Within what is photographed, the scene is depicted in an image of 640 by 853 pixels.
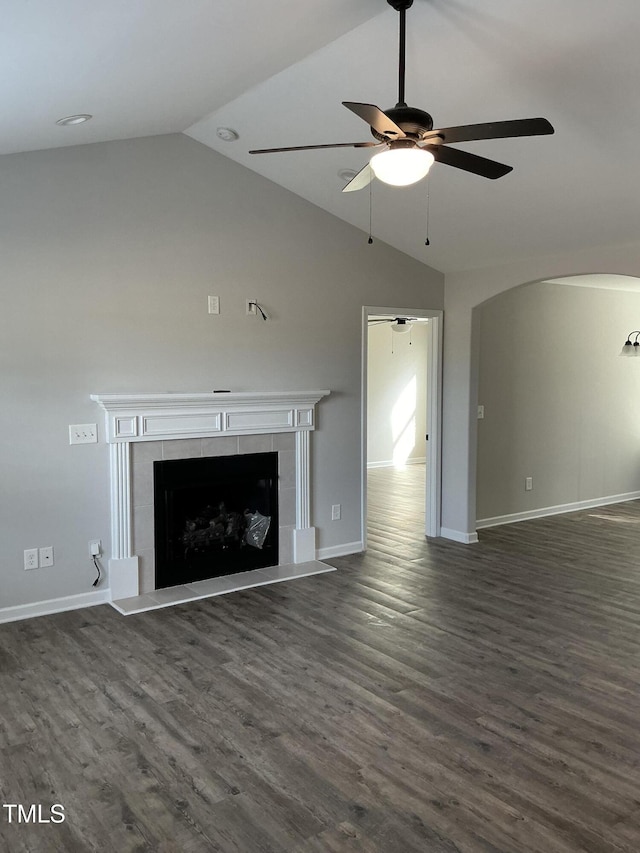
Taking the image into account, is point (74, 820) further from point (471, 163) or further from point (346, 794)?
point (471, 163)

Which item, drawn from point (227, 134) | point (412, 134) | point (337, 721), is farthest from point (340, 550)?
point (412, 134)

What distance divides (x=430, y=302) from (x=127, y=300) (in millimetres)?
2815

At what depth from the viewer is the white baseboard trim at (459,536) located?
6.16 m

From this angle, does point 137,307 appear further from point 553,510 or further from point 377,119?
point 553,510

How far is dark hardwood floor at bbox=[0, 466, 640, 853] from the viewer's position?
7.57 feet

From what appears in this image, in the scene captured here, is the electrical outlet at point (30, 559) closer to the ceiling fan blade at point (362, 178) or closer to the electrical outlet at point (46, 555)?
the electrical outlet at point (46, 555)

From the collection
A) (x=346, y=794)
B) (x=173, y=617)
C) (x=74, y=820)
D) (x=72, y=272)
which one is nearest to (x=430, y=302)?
(x=72, y=272)

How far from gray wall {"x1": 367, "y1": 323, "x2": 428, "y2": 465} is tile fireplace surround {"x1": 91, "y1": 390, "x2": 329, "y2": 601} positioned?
18.1 ft

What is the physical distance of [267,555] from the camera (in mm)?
5332

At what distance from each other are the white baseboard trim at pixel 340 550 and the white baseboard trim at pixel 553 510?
1.51 meters

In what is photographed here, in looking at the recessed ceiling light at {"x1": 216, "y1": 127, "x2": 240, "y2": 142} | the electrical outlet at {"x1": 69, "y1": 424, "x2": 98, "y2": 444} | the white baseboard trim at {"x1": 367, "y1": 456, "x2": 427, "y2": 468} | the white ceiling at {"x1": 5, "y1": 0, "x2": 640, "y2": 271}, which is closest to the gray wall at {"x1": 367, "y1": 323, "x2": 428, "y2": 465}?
the white baseboard trim at {"x1": 367, "y1": 456, "x2": 427, "y2": 468}

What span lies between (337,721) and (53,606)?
2.26m

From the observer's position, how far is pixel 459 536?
6.21 m

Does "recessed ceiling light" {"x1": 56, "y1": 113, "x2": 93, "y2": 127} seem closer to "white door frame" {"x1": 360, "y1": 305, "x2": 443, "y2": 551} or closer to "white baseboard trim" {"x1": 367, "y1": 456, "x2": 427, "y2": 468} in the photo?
"white door frame" {"x1": 360, "y1": 305, "x2": 443, "y2": 551}
